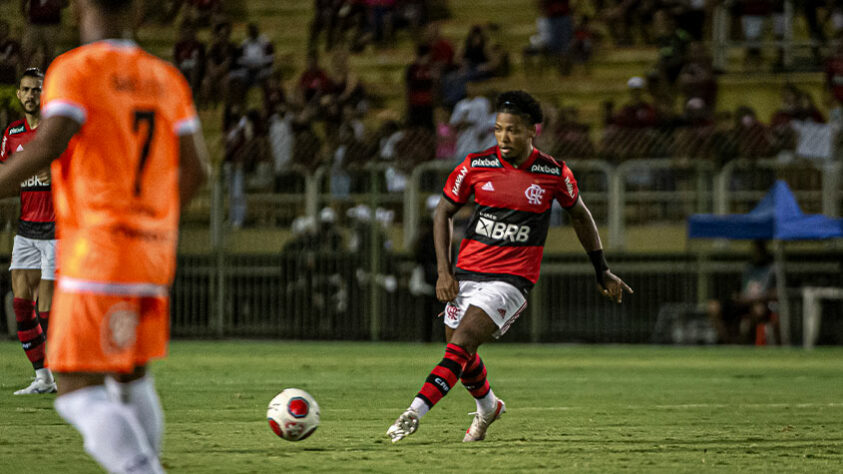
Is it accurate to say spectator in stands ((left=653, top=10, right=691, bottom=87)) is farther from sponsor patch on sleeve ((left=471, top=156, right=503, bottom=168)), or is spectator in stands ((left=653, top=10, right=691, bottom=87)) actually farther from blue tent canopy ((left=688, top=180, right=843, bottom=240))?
sponsor patch on sleeve ((left=471, top=156, right=503, bottom=168))

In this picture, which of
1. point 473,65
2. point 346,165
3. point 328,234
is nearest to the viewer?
point 346,165

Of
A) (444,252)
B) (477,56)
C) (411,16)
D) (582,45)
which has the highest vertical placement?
(411,16)

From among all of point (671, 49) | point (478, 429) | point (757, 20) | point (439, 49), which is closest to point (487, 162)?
point (478, 429)

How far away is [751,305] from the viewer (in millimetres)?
20844

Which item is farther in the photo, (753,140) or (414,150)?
(414,150)

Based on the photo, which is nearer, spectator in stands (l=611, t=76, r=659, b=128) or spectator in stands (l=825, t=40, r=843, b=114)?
spectator in stands (l=611, t=76, r=659, b=128)

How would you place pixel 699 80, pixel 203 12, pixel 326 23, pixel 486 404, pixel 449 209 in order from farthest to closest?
1. pixel 326 23
2. pixel 203 12
3. pixel 699 80
4. pixel 449 209
5. pixel 486 404

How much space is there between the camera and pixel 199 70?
81.4 feet

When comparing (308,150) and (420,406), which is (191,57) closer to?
(308,150)

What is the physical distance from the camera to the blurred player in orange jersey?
4688 millimetres

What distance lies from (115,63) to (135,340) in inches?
38.4

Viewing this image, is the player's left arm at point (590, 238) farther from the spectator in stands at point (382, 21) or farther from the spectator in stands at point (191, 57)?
the spectator in stands at point (382, 21)

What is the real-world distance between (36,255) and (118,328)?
743 cm

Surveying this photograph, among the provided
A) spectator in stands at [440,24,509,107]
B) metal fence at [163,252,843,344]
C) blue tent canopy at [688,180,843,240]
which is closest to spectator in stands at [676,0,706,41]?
spectator in stands at [440,24,509,107]
